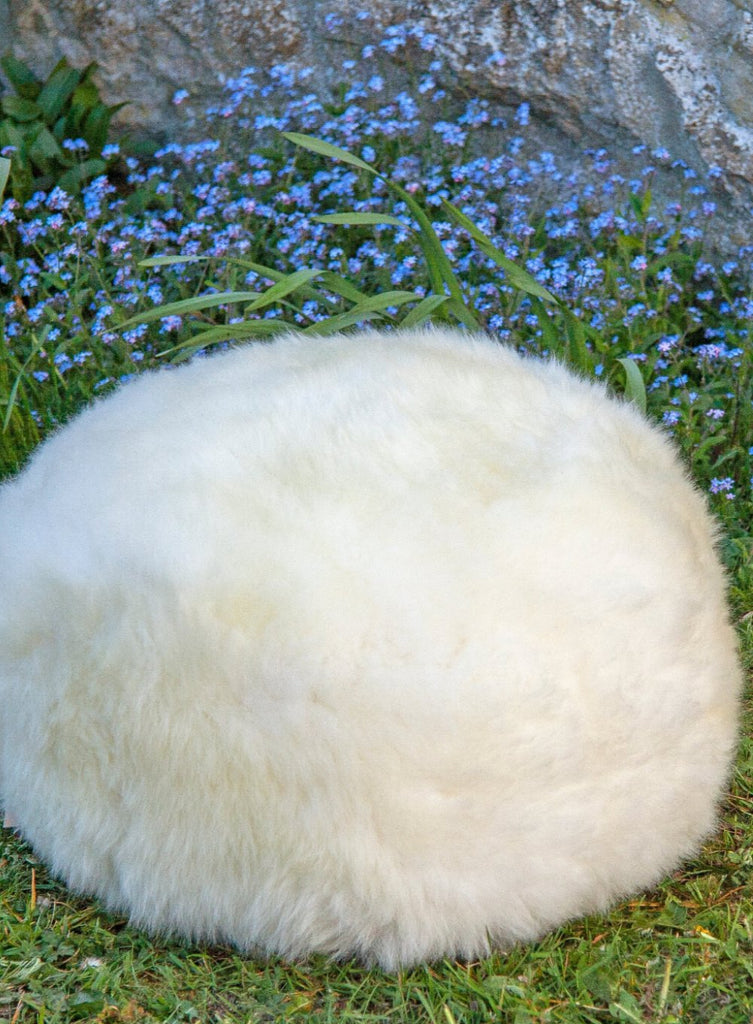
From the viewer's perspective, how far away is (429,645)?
1.70m

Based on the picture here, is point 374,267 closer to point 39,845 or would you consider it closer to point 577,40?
point 577,40

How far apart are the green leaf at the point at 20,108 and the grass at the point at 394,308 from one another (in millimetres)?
282

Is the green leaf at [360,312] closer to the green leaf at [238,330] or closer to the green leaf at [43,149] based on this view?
the green leaf at [238,330]

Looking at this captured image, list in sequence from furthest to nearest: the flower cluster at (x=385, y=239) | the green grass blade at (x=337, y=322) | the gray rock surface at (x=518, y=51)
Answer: the gray rock surface at (x=518, y=51), the flower cluster at (x=385, y=239), the green grass blade at (x=337, y=322)

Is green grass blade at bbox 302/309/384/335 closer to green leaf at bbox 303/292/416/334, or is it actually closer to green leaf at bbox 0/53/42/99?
green leaf at bbox 303/292/416/334

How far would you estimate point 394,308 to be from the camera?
12.0 feet

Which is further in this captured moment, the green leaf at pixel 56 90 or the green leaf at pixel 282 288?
the green leaf at pixel 56 90

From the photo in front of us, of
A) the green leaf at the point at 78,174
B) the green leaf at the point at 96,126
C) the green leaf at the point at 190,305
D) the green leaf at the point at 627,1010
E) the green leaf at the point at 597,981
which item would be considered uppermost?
the green leaf at the point at 627,1010

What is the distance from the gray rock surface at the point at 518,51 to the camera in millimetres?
3459

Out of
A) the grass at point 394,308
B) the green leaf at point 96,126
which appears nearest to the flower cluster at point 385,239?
the grass at point 394,308

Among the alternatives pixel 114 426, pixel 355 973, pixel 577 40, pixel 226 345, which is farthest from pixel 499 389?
pixel 577 40

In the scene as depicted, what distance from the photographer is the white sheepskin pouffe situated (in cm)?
169

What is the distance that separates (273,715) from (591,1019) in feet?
2.17

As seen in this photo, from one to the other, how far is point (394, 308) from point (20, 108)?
1494 millimetres
